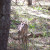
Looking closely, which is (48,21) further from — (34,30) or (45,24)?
(34,30)

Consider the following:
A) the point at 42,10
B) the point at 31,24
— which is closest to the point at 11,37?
the point at 31,24

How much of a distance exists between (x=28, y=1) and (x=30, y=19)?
392cm

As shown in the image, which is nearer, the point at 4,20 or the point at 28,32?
the point at 4,20

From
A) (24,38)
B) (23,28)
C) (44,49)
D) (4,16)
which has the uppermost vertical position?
(4,16)

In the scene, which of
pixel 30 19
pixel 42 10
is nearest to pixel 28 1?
pixel 42 10

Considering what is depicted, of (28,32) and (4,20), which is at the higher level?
(4,20)

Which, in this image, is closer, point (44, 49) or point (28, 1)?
point (44, 49)

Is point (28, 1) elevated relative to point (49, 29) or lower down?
elevated

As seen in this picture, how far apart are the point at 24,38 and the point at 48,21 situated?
11.7 feet

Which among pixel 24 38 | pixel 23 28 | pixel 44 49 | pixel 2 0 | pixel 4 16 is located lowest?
pixel 44 49

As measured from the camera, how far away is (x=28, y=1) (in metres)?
11.7

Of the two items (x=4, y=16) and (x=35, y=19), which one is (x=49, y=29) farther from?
(x=4, y=16)

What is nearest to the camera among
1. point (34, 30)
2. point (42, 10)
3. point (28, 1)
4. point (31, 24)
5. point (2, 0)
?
point (2, 0)

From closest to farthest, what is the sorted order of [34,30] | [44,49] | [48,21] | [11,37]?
[44,49] → [11,37] → [34,30] → [48,21]
